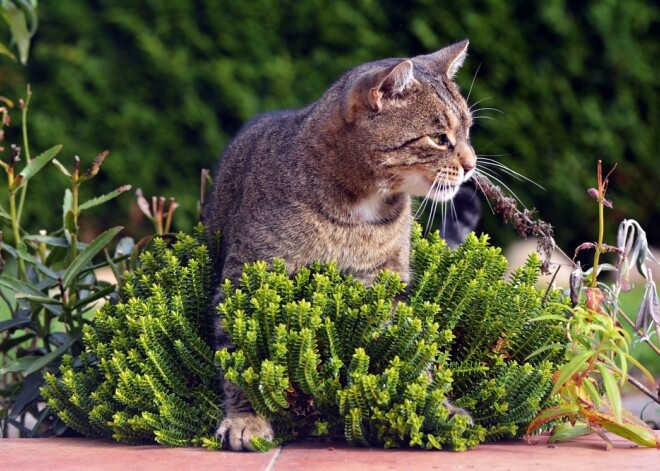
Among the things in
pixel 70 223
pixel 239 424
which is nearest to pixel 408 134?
pixel 239 424

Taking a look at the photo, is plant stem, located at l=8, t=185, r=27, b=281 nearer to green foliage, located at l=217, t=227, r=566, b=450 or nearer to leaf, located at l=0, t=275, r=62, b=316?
leaf, located at l=0, t=275, r=62, b=316

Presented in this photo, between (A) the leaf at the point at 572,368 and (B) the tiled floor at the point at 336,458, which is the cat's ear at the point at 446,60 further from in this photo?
(B) the tiled floor at the point at 336,458

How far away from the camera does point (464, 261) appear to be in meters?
3.12

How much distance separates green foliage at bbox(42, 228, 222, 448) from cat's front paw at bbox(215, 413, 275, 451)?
0.15 feet

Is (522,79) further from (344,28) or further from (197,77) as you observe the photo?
(197,77)

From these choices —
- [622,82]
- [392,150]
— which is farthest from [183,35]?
[392,150]

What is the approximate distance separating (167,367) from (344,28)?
14.7ft

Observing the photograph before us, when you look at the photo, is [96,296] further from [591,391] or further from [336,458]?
[591,391]

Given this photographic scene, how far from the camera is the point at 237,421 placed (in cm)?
289

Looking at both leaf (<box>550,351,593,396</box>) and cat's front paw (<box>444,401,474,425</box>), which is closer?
leaf (<box>550,351,593,396</box>)

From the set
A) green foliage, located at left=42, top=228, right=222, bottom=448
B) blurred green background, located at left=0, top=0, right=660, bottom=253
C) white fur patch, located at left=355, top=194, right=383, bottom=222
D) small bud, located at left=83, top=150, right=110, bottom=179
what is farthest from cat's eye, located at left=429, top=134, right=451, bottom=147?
blurred green background, located at left=0, top=0, right=660, bottom=253

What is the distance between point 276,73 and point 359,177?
378cm

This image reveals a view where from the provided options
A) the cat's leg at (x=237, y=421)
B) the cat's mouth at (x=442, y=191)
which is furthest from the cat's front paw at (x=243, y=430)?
the cat's mouth at (x=442, y=191)

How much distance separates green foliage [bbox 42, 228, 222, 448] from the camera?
287cm
